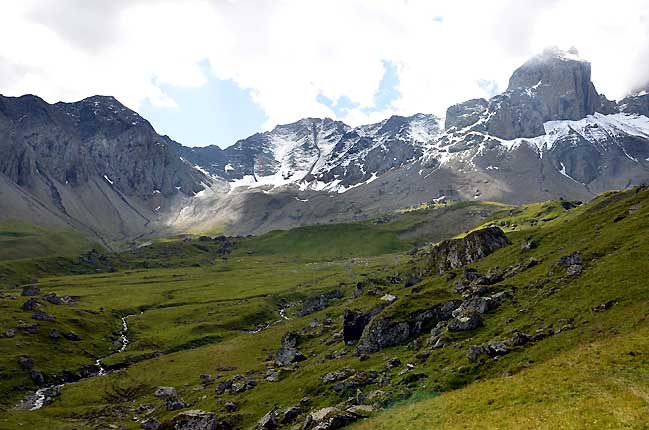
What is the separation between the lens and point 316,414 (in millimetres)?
56469

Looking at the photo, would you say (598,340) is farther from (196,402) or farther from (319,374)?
(196,402)

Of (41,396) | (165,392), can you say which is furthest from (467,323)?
(41,396)

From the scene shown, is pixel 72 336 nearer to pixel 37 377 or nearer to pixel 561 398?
pixel 37 377

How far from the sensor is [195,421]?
72.2 m

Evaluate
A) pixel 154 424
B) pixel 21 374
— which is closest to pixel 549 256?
pixel 154 424

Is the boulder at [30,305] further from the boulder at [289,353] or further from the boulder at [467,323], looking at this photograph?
the boulder at [467,323]

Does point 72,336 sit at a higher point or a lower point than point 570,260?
lower

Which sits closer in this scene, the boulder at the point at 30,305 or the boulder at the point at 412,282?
the boulder at the point at 412,282

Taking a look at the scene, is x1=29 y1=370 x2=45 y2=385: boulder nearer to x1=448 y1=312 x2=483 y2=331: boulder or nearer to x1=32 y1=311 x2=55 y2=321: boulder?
x1=32 y1=311 x2=55 y2=321: boulder

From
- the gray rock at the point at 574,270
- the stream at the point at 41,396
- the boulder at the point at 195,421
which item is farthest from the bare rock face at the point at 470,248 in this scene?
the stream at the point at 41,396

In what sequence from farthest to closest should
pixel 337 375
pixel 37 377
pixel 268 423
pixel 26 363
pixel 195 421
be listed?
pixel 26 363 → pixel 37 377 → pixel 337 375 → pixel 195 421 → pixel 268 423

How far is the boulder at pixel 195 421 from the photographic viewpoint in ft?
232

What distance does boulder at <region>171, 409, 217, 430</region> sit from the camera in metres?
70.6

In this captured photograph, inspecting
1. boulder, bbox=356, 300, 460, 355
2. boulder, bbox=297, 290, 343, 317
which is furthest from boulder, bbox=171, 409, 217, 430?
boulder, bbox=297, 290, 343, 317
